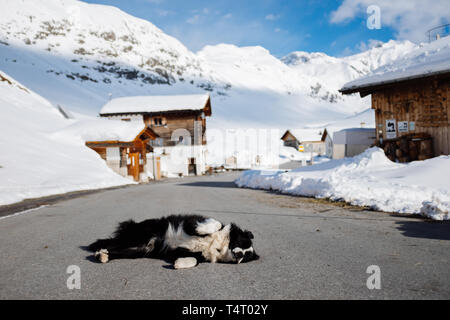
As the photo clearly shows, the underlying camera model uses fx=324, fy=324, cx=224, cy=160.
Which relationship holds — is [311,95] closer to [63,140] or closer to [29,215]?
[63,140]

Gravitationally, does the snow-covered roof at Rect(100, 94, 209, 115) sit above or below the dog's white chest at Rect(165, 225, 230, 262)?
above

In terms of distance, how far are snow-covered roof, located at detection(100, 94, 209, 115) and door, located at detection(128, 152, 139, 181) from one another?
12176mm

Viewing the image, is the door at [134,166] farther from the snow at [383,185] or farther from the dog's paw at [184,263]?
the dog's paw at [184,263]

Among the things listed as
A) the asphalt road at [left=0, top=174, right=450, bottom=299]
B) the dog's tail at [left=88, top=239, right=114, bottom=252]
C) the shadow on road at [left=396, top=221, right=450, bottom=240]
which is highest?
the dog's tail at [left=88, top=239, right=114, bottom=252]

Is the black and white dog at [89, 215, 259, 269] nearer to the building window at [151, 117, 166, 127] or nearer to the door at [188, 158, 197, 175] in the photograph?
the door at [188, 158, 197, 175]

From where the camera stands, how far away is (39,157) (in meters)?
21.0

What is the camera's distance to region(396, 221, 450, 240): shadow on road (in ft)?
16.5

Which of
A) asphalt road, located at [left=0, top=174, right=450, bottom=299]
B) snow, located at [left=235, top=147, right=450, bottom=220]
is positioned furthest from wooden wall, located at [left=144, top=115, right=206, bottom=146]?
asphalt road, located at [left=0, top=174, right=450, bottom=299]

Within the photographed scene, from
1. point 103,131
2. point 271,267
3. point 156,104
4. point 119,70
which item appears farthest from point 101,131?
point 119,70

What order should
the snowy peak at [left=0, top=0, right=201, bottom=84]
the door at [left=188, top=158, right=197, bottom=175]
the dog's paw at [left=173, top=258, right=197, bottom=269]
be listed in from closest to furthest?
the dog's paw at [left=173, top=258, right=197, bottom=269], the door at [left=188, top=158, right=197, bottom=175], the snowy peak at [left=0, top=0, right=201, bottom=84]

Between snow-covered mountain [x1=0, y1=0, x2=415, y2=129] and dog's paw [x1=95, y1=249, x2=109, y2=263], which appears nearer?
dog's paw [x1=95, y1=249, x2=109, y2=263]

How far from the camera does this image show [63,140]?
2775 cm

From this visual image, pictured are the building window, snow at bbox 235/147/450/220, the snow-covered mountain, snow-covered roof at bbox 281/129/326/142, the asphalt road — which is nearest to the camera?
the asphalt road
